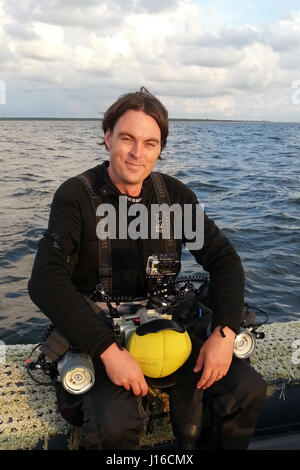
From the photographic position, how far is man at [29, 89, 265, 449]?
230 centimetres

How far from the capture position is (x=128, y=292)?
3020 millimetres

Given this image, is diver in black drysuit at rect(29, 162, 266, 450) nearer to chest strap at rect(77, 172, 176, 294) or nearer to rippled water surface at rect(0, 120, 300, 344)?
chest strap at rect(77, 172, 176, 294)

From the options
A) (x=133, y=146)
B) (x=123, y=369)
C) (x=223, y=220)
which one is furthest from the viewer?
(x=223, y=220)

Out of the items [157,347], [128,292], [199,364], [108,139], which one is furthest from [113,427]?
[108,139]

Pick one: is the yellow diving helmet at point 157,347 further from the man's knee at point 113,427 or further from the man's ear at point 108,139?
the man's ear at point 108,139

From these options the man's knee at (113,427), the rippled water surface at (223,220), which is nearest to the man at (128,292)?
the man's knee at (113,427)

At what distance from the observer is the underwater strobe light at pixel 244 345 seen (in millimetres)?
2723

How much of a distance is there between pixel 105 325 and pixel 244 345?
3.09ft

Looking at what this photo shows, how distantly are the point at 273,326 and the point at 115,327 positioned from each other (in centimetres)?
205

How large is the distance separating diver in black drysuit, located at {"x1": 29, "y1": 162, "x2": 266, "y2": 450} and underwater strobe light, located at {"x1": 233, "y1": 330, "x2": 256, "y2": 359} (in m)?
0.06

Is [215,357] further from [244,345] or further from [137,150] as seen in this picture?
[137,150]

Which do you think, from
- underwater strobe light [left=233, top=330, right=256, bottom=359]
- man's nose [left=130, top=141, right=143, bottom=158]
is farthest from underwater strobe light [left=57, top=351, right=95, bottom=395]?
man's nose [left=130, top=141, right=143, bottom=158]

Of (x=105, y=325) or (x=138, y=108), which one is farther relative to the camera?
(x=138, y=108)

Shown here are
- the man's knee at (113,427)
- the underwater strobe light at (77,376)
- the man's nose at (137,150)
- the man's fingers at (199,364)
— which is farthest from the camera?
the man's nose at (137,150)
